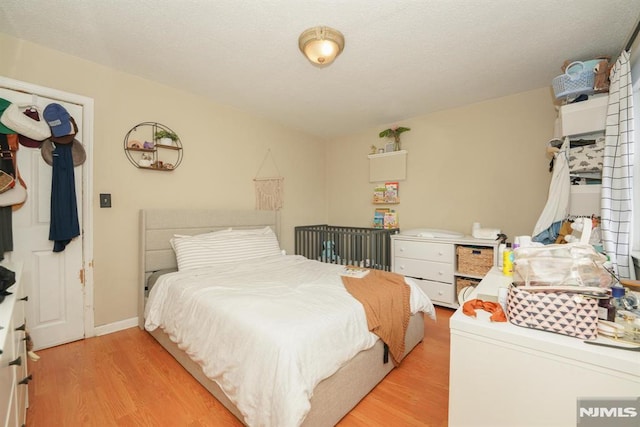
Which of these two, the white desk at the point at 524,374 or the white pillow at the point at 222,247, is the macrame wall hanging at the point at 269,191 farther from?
the white desk at the point at 524,374

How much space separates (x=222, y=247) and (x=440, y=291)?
8.00 feet

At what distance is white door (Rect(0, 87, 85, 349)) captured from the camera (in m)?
2.08

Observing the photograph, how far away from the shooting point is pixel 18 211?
2.06 metres

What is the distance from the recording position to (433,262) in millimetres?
3137

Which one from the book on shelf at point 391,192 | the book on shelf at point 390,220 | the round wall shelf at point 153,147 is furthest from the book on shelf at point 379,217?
the round wall shelf at point 153,147

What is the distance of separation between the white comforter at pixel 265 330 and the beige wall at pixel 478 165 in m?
1.61

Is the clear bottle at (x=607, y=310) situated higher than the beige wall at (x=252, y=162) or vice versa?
the beige wall at (x=252, y=162)

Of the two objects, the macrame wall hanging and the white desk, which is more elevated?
the macrame wall hanging

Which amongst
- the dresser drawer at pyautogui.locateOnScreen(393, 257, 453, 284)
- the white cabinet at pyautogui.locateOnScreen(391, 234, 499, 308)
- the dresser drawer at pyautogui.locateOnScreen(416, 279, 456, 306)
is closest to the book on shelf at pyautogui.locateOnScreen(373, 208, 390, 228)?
the white cabinet at pyautogui.locateOnScreen(391, 234, 499, 308)

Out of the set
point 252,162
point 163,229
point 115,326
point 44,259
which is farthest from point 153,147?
point 115,326

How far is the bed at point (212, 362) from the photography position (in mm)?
1359

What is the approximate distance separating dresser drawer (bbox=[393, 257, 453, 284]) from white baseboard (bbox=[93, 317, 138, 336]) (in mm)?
2889

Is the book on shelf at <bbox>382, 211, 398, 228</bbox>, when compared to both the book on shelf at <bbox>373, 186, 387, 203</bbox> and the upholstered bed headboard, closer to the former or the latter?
the book on shelf at <bbox>373, 186, 387, 203</bbox>

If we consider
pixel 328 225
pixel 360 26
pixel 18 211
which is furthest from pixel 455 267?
pixel 18 211
